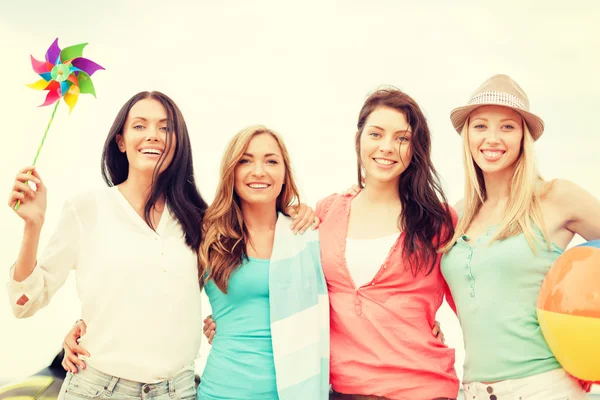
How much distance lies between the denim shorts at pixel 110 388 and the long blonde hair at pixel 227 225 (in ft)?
1.58

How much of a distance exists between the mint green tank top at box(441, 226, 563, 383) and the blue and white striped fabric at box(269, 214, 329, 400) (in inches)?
24.3

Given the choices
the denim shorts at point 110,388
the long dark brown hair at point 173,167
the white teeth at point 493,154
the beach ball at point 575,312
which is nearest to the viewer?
the beach ball at point 575,312

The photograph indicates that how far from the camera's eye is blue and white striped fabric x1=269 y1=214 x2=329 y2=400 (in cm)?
251

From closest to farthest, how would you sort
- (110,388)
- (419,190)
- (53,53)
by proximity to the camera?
1. (110,388)
2. (53,53)
3. (419,190)

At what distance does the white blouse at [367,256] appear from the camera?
2596mm

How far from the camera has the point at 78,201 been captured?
2.55m

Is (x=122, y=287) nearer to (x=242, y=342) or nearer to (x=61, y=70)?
(x=242, y=342)

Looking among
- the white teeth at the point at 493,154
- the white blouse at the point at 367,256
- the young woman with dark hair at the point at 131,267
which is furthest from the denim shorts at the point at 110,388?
the white teeth at the point at 493,154

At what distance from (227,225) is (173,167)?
365 mm

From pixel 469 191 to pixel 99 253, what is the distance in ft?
5.43

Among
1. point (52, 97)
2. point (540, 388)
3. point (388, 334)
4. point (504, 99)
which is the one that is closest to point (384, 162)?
point (504, 99)

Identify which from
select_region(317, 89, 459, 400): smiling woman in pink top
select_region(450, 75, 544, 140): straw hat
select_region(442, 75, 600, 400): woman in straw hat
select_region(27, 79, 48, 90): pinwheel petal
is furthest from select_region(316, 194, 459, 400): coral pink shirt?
select_region(27, 79, 48, 90): pinwheel petal

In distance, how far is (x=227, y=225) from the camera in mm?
2752

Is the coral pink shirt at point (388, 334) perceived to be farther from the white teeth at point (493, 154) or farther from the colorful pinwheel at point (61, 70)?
the colorful pinwheel at point (61, 70)
